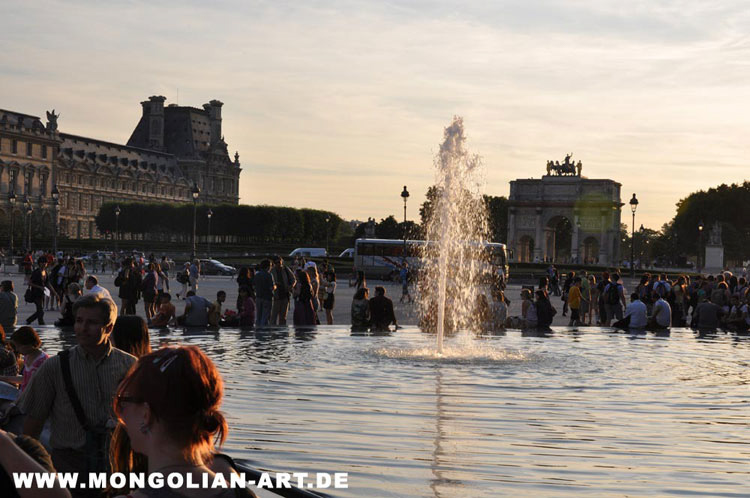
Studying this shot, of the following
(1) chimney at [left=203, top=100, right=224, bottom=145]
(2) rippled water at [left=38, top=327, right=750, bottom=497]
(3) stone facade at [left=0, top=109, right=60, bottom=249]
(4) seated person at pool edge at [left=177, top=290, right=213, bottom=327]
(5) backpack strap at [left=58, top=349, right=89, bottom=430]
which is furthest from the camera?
(1) chimney at [left=203, top=100, right=224, bottom=145]

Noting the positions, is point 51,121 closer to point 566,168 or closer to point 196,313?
point 566,168

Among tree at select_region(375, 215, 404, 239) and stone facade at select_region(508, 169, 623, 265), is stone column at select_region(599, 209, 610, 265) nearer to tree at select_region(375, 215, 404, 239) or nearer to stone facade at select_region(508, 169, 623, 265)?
stone facade at select_region(508, 169, 623, 265)

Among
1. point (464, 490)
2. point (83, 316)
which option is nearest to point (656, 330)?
point (464, 490)

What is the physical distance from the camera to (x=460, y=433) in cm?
896

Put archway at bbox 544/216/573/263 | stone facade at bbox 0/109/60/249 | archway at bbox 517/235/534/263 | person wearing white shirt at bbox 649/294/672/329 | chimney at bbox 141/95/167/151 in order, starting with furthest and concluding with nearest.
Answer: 1. chimney at bbox 141/95/167/151
2. stone facade at bbox 0/109/60/249
3. archway at bbox 517/235/534/263
4. archway at bbox 544/216/573/263
5. person wearing white shirt at bbox 649/294/672/329

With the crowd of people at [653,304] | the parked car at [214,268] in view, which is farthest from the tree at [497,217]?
the crowd of people at [653,304]

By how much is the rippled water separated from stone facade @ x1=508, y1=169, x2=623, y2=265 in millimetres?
81550

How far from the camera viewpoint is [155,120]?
162 meters

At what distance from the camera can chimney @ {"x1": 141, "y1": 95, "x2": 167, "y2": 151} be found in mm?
160375

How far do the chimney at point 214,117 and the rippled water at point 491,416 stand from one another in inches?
6029

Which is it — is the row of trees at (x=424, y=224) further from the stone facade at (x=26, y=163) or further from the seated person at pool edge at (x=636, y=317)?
the seated person at pool edge at (x=636, y=317)

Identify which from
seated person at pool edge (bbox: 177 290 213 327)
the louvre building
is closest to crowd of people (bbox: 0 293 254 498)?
seated person at pool edge (bbox: 177 290 213 327)

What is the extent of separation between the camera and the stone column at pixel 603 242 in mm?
97562

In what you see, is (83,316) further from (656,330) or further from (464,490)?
(656,330)
